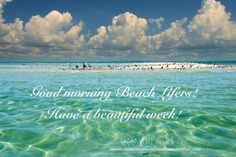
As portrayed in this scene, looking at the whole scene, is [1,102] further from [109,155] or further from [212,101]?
[212,101]

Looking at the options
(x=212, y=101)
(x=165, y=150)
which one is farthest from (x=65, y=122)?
(x=212, y=101)

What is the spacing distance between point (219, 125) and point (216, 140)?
1814 mm

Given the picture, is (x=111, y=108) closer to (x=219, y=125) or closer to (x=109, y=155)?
(x=219, y=125)

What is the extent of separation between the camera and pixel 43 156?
25.0 feet

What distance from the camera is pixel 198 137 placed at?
30.0 ft

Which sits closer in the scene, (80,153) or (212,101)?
(80,153)

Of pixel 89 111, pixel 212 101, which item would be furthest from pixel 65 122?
pixel 212 101

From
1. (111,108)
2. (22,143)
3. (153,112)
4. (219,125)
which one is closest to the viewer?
(22,143)

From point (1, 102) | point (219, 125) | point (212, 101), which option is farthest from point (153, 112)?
point (1, 102)

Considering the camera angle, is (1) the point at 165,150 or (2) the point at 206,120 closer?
(1) the point at 165,150

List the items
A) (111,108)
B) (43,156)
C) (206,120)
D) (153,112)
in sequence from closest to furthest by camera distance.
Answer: (43,156) < (206,120) < (153,112) < (111,108)

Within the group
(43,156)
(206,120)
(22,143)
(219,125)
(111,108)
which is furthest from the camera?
(111,108)

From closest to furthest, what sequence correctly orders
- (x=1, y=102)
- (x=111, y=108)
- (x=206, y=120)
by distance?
(x=206, y=120)
(x=111, y=108)
(x=1, y=102)

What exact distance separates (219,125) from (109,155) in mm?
4580
